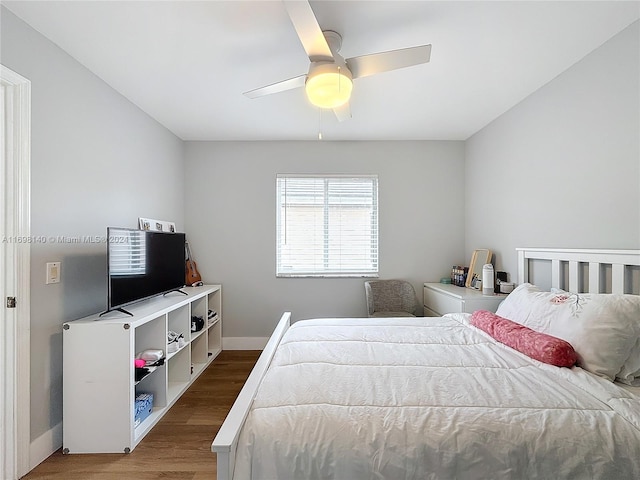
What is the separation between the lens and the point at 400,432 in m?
1.09

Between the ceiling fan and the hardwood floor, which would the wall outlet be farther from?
the ceiling fan

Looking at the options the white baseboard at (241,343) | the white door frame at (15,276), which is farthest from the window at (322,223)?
the white door frame at (15,276)

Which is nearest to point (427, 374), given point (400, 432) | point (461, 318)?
point (400, 432)

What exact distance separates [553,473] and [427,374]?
52cm

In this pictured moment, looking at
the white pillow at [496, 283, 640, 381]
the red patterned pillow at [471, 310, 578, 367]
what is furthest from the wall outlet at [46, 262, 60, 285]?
the white pillow at [496, 283, 640, 381]

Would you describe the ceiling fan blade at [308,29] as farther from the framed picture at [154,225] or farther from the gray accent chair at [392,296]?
the gray accent chair at [392,296]

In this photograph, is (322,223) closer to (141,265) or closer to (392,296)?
(392,296)

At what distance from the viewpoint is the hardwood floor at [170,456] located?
5.80ft

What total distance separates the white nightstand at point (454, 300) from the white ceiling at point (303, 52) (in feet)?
5.62

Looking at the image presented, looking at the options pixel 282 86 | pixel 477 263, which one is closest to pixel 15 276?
pixel 282 86

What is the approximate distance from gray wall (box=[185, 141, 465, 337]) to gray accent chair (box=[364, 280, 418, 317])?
176mm

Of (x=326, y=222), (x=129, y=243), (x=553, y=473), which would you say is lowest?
(x=553, y=473)

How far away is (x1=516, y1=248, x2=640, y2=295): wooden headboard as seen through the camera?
5.89ft

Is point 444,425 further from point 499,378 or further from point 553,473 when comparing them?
point 499,378
